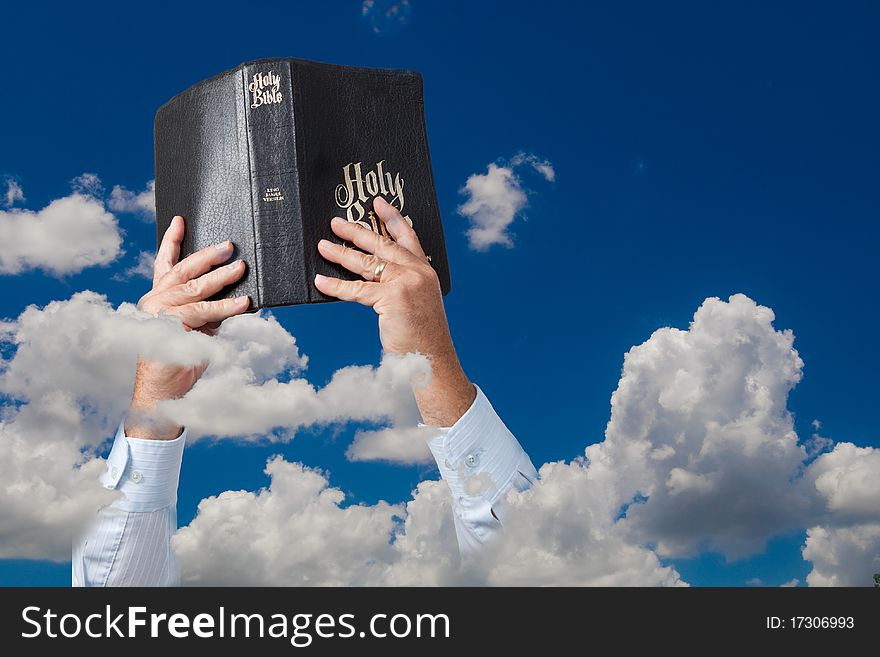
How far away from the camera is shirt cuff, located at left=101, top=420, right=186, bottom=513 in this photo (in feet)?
5.38

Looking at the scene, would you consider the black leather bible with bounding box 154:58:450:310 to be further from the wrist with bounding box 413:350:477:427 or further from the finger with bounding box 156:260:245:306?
the wrist with bounding box 413:350:477:427

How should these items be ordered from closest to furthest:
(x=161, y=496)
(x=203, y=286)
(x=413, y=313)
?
(x=413, y=313)
(x=203, y=286)
(x=161, y=496)

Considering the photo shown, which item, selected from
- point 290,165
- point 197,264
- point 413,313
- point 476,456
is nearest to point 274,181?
point 290,165

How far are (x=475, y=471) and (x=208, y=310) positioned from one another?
59cm

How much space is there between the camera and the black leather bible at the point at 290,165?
5.13 feet

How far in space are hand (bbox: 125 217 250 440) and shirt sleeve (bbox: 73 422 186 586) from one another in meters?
0.04

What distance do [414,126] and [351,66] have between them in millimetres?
184

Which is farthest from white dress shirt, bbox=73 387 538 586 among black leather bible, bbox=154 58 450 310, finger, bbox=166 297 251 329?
black leather bible, bbox=154 58 450 310

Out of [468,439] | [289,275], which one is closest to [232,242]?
[289,275]

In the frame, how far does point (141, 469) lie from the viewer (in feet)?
5.39

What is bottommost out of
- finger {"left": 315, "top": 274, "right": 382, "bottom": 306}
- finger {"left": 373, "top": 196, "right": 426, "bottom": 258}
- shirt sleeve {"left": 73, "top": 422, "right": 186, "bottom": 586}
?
shirt sleeve {"left": 73, "top": 422, "right": 186, "bottom": 586}

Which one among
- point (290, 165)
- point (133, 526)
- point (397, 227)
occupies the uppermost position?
point (290, 165)

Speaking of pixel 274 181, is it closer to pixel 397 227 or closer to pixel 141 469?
pixel 397 227

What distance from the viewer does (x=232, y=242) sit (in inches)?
62.9
